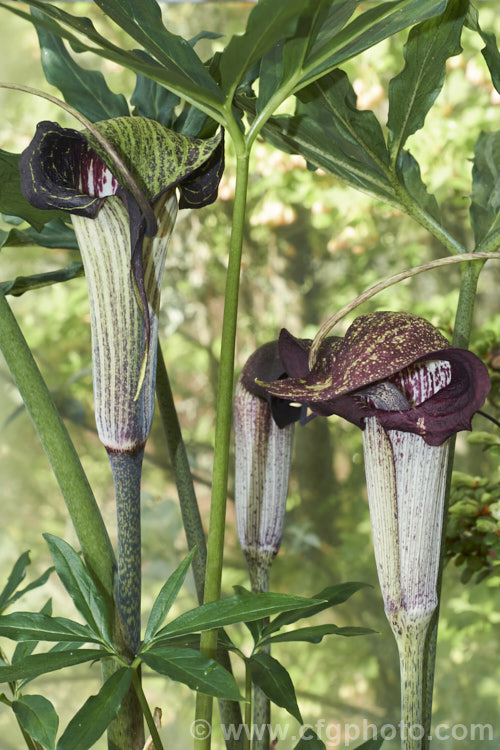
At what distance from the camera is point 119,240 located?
0.36 meters

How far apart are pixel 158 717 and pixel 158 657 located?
10 centimetres

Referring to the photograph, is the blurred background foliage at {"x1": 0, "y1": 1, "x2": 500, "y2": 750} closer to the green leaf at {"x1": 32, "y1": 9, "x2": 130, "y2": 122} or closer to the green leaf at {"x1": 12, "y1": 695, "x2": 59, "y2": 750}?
the green leaf at {"x1": 32, "y1": 9, "x2": 130, "y2": 122}

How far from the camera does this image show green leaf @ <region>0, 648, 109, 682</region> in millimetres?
321

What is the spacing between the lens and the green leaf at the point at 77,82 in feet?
1.65

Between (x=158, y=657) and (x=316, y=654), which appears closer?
(x=158, y=657)

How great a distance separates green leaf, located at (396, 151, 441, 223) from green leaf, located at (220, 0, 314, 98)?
0.20 meters

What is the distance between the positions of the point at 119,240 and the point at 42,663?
22cm

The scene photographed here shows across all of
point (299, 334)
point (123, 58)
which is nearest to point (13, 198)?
point (123, 58)

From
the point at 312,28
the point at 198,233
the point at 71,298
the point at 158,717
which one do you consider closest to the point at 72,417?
the point at 71,298

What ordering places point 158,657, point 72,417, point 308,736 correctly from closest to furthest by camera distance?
point 158,657 → point 308,736 → point 72,417

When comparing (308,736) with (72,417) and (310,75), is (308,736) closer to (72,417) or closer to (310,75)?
(310,75)

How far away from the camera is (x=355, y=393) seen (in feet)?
1.30

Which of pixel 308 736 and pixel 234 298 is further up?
pixel 234 298

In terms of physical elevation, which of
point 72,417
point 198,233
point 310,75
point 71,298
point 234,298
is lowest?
point 234,298
